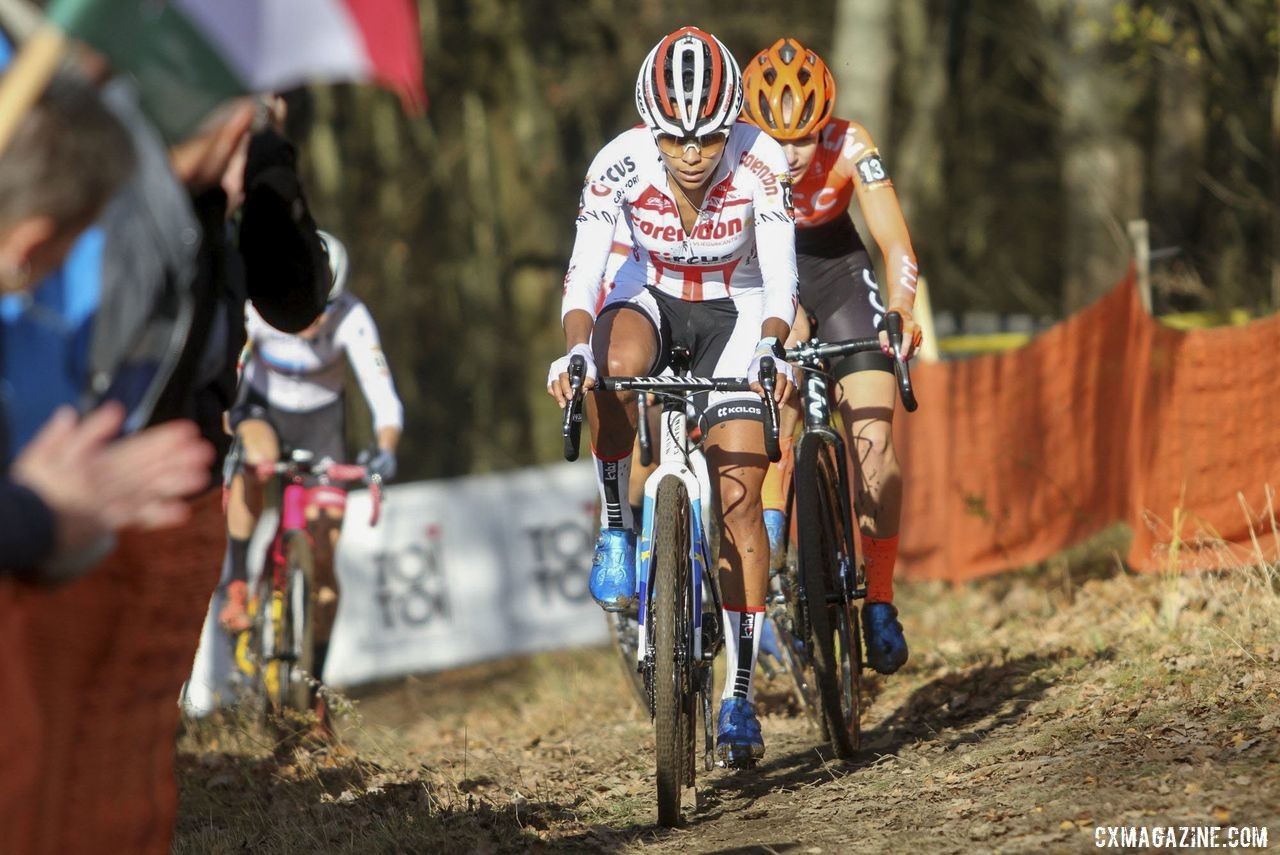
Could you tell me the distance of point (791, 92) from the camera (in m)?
6.76

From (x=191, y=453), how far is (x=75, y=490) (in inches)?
8.6

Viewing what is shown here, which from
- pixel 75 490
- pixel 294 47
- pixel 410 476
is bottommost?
pixel 410 476

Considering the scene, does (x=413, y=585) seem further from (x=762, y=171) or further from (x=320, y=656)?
(x=762, y=171)

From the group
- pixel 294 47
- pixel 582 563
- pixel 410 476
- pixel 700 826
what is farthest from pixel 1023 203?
pixel 294 47

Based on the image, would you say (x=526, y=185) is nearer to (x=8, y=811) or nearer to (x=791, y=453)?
(x=791, y=453)

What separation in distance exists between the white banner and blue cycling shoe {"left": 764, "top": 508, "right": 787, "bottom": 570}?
596cm

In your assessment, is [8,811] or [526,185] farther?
[526,185]

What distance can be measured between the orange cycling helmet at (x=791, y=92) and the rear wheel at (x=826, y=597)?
1428 millimetres

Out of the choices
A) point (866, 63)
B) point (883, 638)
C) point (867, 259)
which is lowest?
point (883, 638)

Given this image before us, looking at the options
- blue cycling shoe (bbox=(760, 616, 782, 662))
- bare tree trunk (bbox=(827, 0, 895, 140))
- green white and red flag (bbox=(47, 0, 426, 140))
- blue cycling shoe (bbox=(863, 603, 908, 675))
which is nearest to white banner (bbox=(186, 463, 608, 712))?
bare tree trunk (bbox=(827, 0, 895, 140))

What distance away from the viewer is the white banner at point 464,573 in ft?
42.3

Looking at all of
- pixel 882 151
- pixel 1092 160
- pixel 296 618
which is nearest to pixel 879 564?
pixel 296 618

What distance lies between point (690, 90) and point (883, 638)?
223 centimetres

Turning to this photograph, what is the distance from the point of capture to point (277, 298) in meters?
3.71
